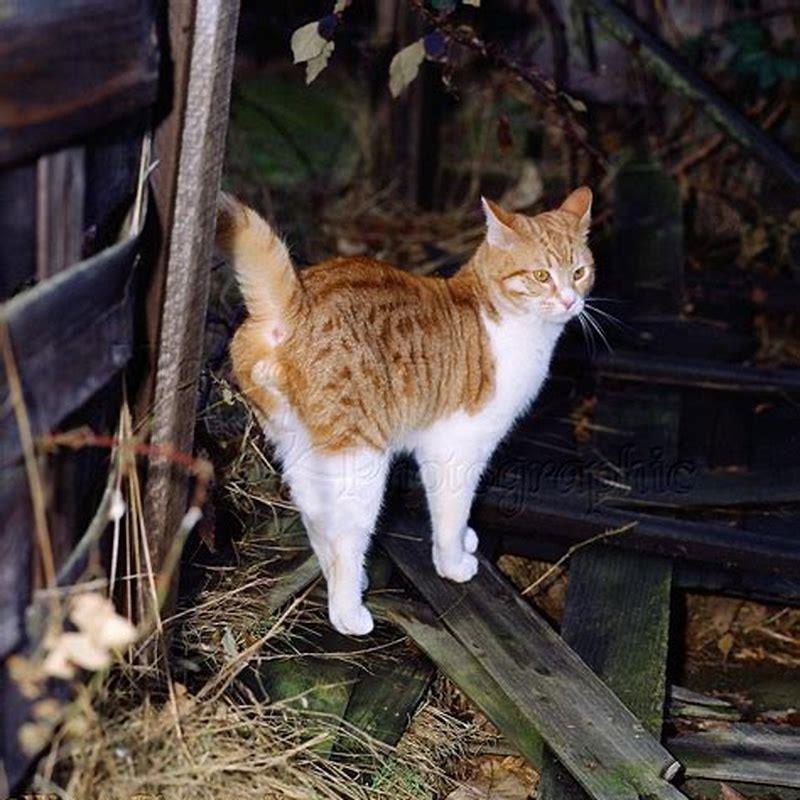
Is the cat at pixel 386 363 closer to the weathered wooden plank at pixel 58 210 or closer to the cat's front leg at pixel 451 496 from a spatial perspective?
the cat's front leg at pixel 451 496

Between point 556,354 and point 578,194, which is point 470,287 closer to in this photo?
point 578,194

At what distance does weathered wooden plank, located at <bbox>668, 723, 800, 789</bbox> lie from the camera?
3143 mm

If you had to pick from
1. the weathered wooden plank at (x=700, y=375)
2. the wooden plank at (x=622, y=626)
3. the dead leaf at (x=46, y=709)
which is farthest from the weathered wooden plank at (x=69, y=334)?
the weathered wooden plank at (x=700, y=375)

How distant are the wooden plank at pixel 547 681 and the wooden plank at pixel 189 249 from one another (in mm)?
910

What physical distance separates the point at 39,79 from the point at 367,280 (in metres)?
1.50

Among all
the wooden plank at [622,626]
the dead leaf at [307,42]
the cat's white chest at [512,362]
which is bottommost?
the wooden plank at [622,626]

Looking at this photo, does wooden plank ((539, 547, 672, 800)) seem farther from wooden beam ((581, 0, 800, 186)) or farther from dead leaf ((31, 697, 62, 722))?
wooden beam ((581, 0, 800, 186))

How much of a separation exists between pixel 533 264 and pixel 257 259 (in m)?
0.85

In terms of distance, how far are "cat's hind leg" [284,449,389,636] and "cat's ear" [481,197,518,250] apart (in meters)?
0.70

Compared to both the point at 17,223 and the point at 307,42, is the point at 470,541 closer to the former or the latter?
the point at 307,42

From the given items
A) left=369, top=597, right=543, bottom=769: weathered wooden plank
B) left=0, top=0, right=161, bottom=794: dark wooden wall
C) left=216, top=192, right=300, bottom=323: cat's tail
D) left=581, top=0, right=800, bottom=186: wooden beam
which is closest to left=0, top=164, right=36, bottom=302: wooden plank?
left=0, top=0, right=161, bottom=794: dark wooden wall

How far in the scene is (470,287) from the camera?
374 centimetres

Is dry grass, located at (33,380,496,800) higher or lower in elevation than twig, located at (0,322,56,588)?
lower

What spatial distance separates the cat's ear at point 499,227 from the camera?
3.65 m
